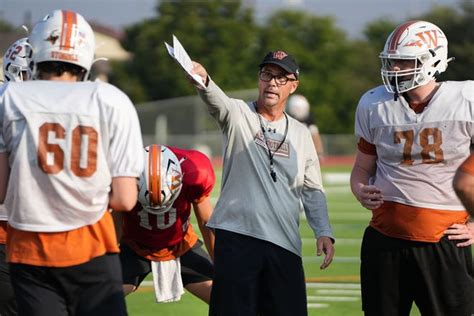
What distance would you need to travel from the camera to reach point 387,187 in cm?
571

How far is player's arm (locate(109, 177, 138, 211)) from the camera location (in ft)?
14.7

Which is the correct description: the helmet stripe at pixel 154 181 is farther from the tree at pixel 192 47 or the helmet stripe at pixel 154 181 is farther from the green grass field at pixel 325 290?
the tree at pixel 192 47

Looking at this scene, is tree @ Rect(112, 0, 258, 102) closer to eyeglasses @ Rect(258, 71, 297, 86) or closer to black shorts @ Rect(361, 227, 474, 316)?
eyeglasses @ Rect(258, 71, 297, 86)

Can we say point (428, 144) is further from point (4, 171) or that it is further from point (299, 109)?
point (299, 109)

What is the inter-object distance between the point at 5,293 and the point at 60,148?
1873 millimetres

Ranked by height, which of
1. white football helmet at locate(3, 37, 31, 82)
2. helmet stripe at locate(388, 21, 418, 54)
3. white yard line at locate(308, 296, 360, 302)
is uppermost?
helmet stripe at locate(388, 21, 418, 54)

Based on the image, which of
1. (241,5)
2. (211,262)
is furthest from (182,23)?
(211,262)

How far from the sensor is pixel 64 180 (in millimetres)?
4395

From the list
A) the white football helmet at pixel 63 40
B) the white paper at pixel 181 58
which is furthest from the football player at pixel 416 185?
the white football helmet at pixel 63 40

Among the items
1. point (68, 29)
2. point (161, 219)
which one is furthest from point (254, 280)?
point (68, 29)

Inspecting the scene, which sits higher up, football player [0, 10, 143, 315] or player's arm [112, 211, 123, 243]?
football player [0, 10, 143, 315]

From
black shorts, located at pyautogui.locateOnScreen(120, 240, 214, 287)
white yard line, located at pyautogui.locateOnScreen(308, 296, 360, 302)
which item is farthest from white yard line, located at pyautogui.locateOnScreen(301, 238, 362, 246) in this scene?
black shorts, located at pyautogui.locateOnScreen(120, 240, 214, 287)

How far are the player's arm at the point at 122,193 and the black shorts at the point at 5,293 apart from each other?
5.54 ft

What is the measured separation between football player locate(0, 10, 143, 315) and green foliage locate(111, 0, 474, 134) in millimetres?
39889
